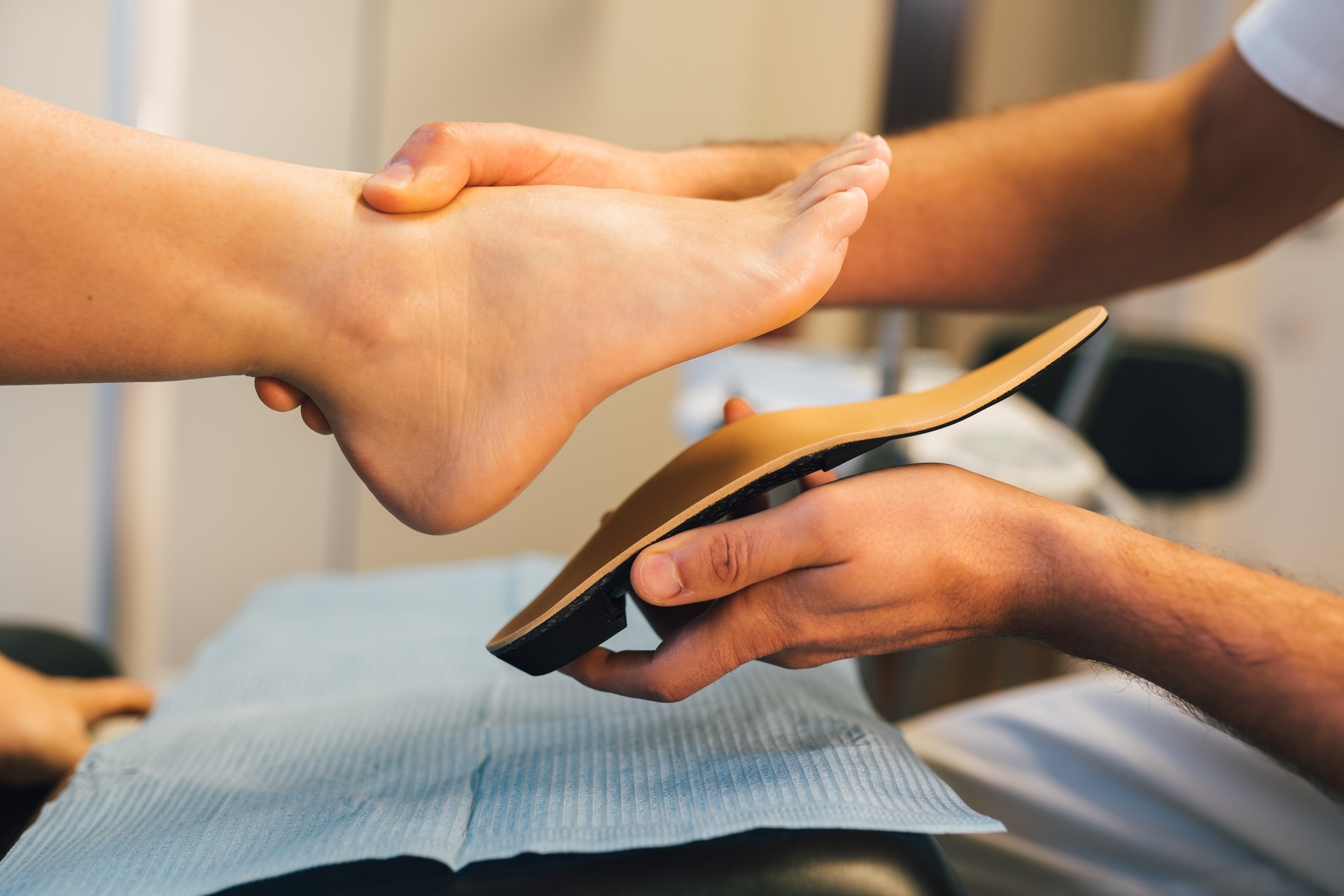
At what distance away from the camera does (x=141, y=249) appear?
20.8 inches

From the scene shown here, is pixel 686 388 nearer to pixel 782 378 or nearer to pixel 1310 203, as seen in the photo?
pixel 782 378

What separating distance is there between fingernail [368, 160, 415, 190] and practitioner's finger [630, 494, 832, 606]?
0.86ft

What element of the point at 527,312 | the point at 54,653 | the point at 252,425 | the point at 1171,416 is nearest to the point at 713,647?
the point at 527,312

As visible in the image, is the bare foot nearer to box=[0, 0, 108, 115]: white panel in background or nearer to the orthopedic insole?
the orthopedic insole

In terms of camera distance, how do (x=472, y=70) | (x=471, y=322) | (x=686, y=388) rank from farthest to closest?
(x=472, y=70) → (x=686, y=388) → (x=471, y=322)

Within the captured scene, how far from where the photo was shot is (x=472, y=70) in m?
1.69

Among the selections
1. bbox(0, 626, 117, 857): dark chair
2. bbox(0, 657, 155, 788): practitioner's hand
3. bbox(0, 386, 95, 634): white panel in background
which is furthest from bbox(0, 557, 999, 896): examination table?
bbox(0, 386, 95, 634): white panel in background

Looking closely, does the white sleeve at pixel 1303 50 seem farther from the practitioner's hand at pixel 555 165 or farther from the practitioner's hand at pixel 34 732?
the practitioner's hand at pixel 34 732

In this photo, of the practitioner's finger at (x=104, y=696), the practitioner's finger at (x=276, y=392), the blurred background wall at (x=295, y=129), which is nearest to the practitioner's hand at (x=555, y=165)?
the practitioner's finger at (x=276, y=392)

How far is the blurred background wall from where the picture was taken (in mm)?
1313

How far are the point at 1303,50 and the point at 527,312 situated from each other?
0.71m

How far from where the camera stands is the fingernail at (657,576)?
50cm

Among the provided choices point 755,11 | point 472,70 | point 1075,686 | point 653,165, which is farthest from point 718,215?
point 755,11

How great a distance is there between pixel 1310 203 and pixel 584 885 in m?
0.90
